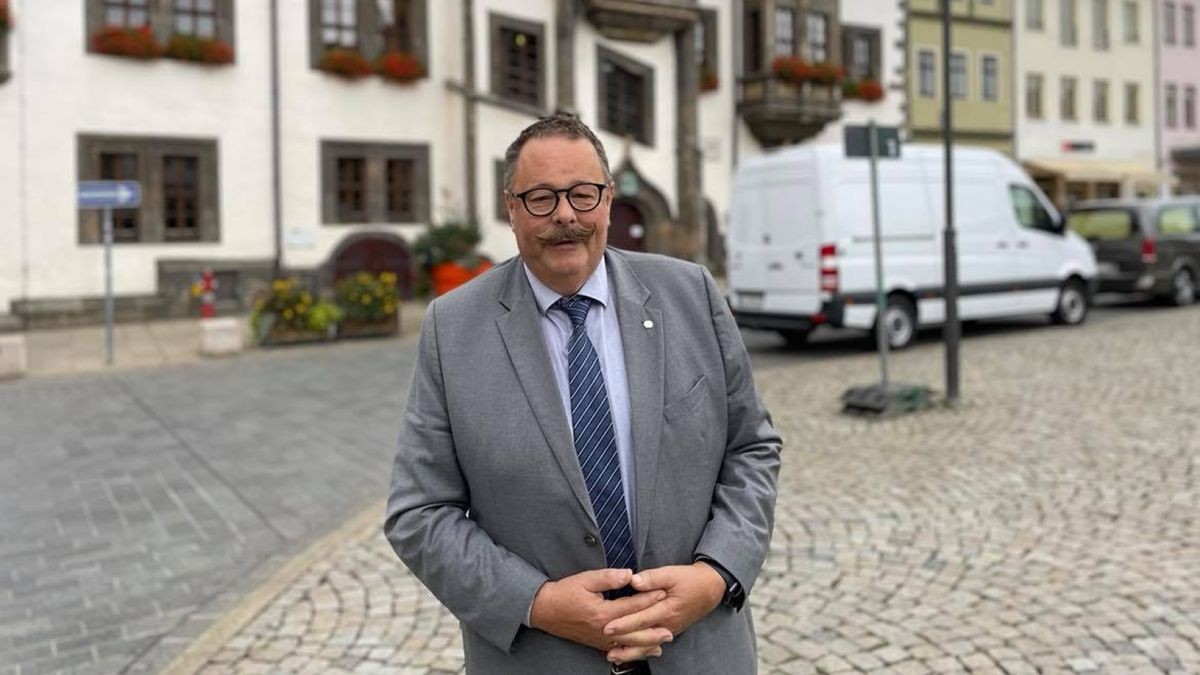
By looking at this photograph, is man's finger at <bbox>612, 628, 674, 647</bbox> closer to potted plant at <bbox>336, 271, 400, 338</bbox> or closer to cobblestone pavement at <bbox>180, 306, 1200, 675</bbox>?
cobblestone pavement at <bbox>180, 306, 1200, 675</bbox>

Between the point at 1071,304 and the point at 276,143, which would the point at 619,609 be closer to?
the point at 1071,304

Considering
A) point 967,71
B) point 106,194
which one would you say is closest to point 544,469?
point 106,194

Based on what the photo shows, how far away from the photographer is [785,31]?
2950cm

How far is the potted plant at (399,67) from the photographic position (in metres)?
22.1

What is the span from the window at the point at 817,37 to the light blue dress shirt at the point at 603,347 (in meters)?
28.9

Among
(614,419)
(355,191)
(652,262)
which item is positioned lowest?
(614,419)

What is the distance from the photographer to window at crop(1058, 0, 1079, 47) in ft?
129

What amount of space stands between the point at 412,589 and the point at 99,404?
6.91m

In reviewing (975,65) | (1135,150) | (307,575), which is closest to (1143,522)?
(307,575)

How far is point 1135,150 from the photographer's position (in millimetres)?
41938

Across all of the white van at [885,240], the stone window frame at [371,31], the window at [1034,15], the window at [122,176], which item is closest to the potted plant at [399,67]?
the stone window frame at [371,31]

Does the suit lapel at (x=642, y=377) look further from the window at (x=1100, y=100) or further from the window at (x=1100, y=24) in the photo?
the window at (x=1100, y=24)

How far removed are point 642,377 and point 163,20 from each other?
67.8 feet

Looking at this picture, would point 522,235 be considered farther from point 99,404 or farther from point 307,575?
point 99,404
